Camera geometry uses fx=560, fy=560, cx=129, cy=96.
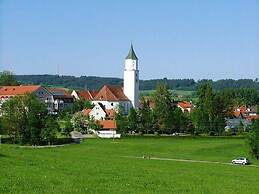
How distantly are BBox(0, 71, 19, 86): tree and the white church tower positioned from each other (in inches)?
1260

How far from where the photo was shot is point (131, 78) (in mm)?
131625

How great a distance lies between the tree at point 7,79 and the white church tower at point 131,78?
3200 centimetres

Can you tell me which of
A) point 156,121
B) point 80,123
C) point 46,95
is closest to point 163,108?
point 156,121

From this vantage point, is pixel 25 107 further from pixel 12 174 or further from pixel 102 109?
pixel 12 174

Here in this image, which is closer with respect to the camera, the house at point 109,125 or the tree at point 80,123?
the house at point 109,125

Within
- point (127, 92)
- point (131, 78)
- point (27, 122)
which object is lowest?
point (27, 122)

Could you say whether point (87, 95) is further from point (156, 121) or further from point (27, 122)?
point (27, 122)

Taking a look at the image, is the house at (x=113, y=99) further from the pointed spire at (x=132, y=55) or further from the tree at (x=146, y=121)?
the tree at (x=146, y=121)

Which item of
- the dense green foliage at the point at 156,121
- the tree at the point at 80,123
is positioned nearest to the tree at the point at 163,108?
the dense green foliage at the point at 156,121

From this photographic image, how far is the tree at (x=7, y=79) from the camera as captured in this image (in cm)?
14625

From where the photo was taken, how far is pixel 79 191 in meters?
14.9

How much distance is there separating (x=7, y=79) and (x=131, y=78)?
36651mm

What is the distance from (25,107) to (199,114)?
34.2m

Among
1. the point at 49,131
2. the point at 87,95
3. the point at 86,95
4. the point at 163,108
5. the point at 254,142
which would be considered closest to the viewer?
the point at 254,142
